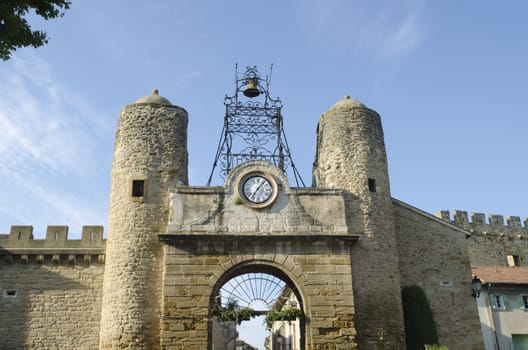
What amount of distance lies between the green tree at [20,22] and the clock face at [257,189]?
8286 millimetres

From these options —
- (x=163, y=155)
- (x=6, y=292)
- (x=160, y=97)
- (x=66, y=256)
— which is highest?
(x=160, y=97)

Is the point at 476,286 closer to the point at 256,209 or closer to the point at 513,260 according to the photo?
the point at 256,209

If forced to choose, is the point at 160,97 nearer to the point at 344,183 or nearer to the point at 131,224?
the point at 131,224

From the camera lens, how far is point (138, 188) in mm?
17312

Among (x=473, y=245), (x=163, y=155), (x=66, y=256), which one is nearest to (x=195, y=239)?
(x=163, y=155)

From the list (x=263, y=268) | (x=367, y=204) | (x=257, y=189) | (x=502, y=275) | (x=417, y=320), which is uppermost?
(x=257, y=189)

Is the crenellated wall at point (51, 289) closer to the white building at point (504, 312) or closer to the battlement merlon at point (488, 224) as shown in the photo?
the white building at point (504, 312)

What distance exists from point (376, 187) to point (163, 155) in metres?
Result: 7.24

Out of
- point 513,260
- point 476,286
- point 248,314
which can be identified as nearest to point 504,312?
point 476,286

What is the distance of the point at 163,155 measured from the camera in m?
17.6

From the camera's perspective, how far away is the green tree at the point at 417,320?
17391 mm

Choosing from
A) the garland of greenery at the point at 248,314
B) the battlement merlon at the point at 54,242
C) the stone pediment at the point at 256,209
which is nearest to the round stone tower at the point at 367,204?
the stone pediment at the point at 256,209

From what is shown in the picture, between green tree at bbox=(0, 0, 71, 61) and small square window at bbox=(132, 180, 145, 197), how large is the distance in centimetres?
751

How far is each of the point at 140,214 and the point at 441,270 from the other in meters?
10.6
